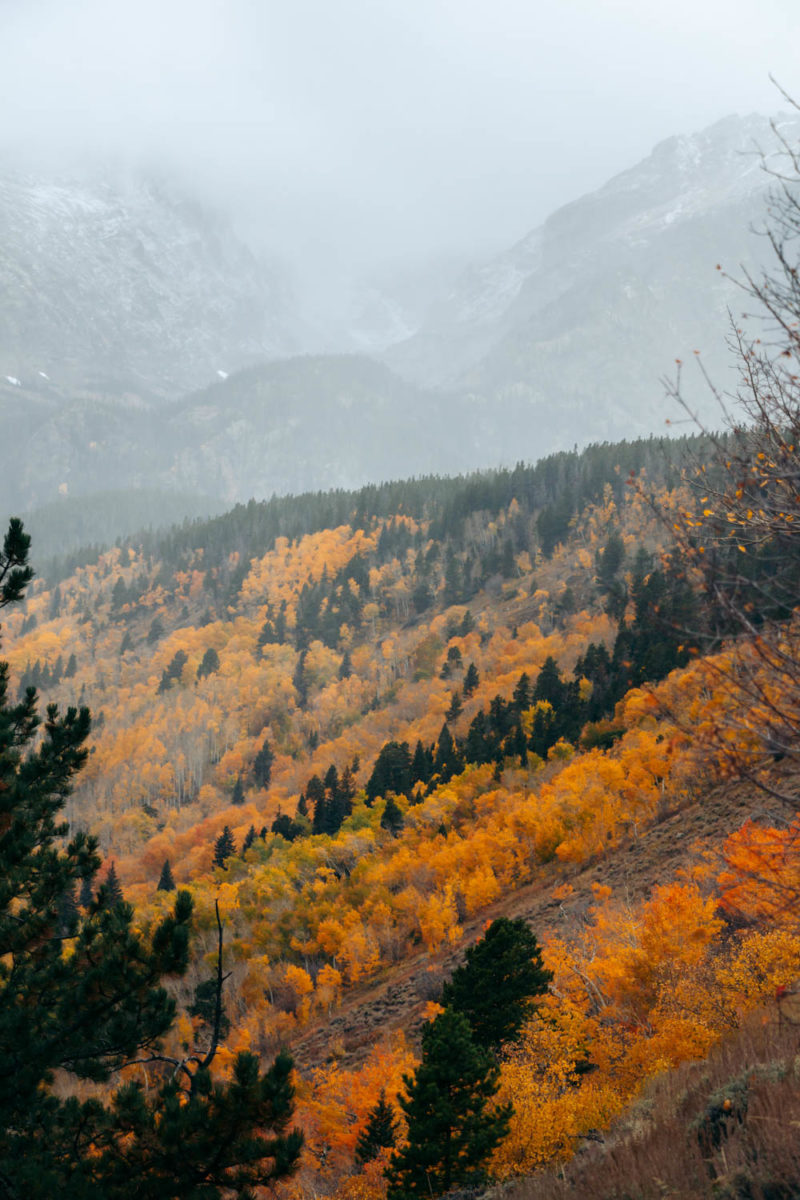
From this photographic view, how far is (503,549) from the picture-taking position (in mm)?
179250

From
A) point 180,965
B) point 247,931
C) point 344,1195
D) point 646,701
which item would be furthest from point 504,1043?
point 247,931

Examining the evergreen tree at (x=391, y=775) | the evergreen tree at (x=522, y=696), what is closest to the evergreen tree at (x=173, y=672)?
the evergreen tree at (x=391, y=775)

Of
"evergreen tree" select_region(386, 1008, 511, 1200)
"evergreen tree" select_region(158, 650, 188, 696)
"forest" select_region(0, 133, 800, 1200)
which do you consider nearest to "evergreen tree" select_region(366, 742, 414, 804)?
"forest" select_region(0, 133, 800, 1200)

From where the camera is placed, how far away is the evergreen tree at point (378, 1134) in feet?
91.3

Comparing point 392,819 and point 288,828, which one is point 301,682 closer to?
point 288,828

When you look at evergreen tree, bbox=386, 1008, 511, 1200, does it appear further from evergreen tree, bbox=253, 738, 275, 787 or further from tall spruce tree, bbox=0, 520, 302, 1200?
evergreen tree, bbox=253, 738, 275, 787

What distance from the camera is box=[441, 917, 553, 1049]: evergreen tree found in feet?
92.0

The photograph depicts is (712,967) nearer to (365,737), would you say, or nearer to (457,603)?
(365,737)

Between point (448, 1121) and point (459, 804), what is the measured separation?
60.3 m

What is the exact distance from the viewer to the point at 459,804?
79625 mm

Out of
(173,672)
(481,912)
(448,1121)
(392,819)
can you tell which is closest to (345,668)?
(173,672)

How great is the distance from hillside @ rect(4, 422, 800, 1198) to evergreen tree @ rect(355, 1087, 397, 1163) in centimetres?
371

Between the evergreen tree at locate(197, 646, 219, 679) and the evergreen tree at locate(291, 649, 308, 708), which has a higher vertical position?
the evergreen tree at locate(197, 646, 219, 679)

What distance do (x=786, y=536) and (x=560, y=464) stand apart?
195514 mm
